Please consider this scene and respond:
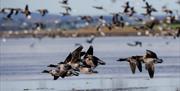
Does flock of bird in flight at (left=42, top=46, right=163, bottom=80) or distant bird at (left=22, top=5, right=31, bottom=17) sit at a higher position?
distant bird at (left=22, top=5, right=31, bottom=17)

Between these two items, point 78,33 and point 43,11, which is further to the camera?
point 78,33

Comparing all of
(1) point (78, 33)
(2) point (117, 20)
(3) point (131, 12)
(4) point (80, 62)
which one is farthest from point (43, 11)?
(1) point (78, 33)

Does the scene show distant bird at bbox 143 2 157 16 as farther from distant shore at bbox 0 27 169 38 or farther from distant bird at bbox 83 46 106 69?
distant shore at bbox 0 27 169 38

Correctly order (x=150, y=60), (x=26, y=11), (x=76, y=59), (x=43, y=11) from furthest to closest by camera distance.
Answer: (x=43, y=11), (x=26, y=11), (x=150, y=60), (x=76, y=59)

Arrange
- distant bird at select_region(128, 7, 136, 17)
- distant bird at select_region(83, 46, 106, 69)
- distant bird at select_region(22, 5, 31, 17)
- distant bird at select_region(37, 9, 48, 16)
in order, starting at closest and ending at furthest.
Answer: distant bird at select_region(83, 46, 106, 69) < distant bird at select_region(22, 5, 31, 17) < distant bird at select_region(128, 7, 136, 17) < distant bird at select_region(37, 9, 48, 16)

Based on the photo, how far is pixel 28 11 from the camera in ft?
75.0

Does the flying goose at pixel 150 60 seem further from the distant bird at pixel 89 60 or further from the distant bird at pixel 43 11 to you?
the distant bird at pixel 43 11

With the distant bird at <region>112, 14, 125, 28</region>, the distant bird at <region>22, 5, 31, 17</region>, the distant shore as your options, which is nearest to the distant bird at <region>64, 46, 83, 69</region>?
the distant bird at <region>22, 5, 31, 17</region>

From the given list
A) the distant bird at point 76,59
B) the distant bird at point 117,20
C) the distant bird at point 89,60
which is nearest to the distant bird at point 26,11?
the distant bird at point 117,20

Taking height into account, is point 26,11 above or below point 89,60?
above

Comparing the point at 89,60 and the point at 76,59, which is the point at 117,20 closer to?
the point at 89,60

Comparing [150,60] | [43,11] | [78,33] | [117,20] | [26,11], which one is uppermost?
[26,11]

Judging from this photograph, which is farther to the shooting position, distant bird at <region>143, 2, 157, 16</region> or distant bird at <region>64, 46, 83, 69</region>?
distant bird at <region>143, 2, 157, 16</region>

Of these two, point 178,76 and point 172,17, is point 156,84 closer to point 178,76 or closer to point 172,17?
point 178,76
